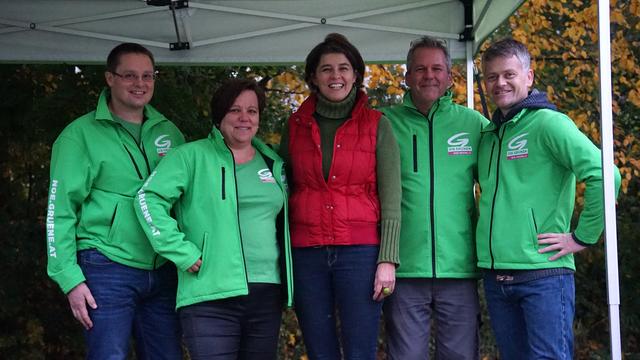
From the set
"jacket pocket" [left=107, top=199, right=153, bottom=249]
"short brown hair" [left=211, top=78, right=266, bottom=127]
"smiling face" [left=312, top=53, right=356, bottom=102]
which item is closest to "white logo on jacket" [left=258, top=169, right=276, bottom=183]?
"short brown hair" [left=211, top=78, right=266, bottom=127]

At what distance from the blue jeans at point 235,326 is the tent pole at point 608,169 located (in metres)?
1.16

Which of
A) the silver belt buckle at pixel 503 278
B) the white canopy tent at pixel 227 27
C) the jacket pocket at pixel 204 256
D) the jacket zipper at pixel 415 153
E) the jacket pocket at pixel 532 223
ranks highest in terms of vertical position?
the white canopy tent at pixel 227 27

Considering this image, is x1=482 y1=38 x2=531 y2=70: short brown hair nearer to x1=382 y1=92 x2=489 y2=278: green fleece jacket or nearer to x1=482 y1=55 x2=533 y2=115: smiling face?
x1=482 y1=55 x2=533 y2=115: smiling face

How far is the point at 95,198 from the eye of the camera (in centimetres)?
304

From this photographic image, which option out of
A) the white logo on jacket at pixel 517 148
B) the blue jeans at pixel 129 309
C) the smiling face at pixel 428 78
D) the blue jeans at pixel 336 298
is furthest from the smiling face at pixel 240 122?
the white logo on jacket at pixel 517 148

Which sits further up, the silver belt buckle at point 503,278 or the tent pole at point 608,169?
the tent pole at point 608,169

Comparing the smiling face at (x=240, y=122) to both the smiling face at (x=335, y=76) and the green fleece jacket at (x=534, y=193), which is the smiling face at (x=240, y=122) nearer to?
the smiling face at (x=335, y=76)


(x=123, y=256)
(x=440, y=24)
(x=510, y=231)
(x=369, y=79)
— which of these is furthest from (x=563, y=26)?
(x=123, y=256)

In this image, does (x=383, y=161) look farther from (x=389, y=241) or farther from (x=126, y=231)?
(x=126, y=231)

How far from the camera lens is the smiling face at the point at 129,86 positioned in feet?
10.4

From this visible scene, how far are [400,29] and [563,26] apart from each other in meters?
5.09

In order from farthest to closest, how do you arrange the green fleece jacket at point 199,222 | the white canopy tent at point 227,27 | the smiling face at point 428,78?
the white canopy tent at point 227,27, the smiling face at point 428,78, the green fleece jacket at point 199,222

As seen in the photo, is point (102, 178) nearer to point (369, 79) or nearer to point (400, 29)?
point (400, 29)

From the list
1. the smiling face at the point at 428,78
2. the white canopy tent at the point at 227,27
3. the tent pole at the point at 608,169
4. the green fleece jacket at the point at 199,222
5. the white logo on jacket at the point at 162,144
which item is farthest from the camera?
the white canopy tent at the point at 227,27
